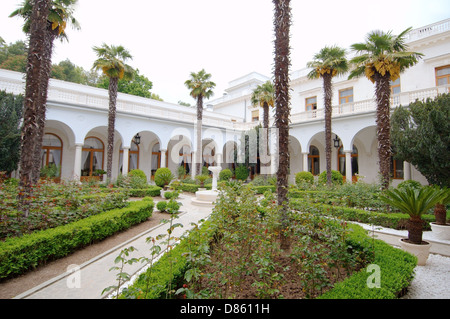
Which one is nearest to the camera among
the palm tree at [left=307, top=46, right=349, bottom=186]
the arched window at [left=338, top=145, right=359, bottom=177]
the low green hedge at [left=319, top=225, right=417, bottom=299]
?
the low green hedge at [left=319, top=225, right=417, bottom=299]

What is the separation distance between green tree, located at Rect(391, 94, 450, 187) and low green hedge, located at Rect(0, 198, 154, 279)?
12.0 meters

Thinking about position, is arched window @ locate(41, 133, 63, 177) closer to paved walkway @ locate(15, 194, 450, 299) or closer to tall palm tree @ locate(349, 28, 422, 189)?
paved walkway @ locate(15, 194, 450, 299)

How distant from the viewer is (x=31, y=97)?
5.32 meters

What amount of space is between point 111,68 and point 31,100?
10275 millimetres

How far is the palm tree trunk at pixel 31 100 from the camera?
16.7ft

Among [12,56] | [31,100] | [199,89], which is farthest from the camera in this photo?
[12,56]

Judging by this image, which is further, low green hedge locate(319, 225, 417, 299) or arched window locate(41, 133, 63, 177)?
arched window locate(41, 133, 63, 177)

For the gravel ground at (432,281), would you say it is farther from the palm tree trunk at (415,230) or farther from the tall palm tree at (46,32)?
the tall palm tree at (46,32)

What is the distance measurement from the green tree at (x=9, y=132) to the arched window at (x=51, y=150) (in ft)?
15.7

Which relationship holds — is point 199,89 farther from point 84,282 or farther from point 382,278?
point 382,278

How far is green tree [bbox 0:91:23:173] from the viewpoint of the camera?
11.0m

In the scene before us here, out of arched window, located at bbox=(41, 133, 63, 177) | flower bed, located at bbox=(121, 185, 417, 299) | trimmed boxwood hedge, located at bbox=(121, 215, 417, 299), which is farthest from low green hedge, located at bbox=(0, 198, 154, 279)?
arched window, located at bbox=(41, 133, 63, 177)

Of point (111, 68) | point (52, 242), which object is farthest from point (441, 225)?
point (111, 68)
